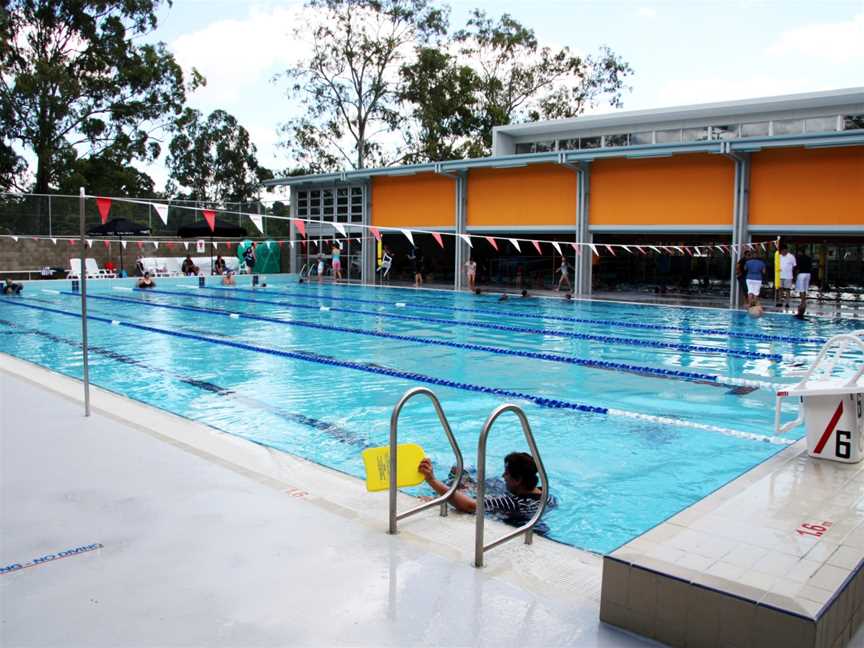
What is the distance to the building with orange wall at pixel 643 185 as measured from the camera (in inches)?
691

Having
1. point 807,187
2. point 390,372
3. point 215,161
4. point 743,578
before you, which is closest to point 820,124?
point 807,187

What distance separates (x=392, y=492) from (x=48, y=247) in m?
24.6

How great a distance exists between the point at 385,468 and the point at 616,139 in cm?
2506

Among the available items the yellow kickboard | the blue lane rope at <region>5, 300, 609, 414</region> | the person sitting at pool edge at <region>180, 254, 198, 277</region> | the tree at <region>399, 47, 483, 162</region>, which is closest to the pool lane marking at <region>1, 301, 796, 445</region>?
the blue lane rope at <region>5, 300, 609, 414</region>

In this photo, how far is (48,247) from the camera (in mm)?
24656

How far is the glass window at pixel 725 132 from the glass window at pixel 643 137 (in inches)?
84.1

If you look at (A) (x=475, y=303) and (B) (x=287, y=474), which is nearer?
(B) (x=287, y=474)

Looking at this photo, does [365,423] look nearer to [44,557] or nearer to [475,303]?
[44,557]

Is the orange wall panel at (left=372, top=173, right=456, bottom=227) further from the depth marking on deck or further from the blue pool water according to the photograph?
the depth marking on deck

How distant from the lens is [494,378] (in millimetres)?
8922

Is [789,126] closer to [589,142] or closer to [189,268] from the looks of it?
[589,142]

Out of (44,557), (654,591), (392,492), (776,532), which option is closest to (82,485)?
(44,557)

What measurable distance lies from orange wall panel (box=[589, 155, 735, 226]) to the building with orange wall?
28 millimetres

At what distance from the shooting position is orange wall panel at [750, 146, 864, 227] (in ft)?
55.4
